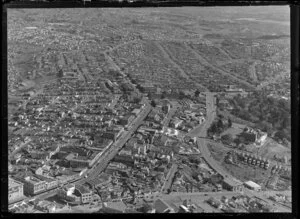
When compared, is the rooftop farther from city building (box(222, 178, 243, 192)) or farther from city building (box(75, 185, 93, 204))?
city building (box(222, 178, 243, 192))

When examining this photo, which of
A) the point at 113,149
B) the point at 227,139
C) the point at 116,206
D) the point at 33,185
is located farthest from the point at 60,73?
the point at 227,139

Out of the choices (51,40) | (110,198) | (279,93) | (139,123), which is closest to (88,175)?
(110,198)

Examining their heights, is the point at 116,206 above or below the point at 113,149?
below

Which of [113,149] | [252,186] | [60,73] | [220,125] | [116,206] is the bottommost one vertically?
[116,206]

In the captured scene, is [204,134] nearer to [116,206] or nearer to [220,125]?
[220,125]

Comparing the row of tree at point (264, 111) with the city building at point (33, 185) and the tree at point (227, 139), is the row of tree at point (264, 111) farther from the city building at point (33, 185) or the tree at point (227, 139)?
the city building at point (33, 185)

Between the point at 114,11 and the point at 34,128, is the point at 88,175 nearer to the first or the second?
the point at 34,128

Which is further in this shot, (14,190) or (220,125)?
(220,125)
